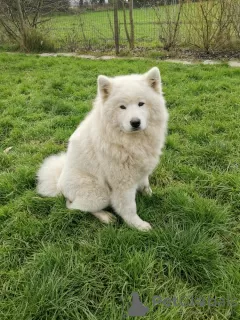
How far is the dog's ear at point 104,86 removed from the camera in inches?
80.4

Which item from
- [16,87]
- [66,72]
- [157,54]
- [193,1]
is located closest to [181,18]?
[193,1]

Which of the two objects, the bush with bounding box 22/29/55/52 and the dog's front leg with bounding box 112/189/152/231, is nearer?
the dog's front leg with bounding box 112/189/152/231

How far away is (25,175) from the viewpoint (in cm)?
288

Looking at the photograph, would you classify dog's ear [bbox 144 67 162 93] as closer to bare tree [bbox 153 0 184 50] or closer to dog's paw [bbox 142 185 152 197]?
dog's paw [bbox 142 185 152 197]

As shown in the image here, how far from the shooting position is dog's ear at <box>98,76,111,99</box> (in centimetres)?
204

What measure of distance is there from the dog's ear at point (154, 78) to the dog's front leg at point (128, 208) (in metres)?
0.85

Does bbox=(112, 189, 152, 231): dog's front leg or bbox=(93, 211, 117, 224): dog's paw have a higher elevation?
bbox=(112, 189, 152, 231): dog's front leg

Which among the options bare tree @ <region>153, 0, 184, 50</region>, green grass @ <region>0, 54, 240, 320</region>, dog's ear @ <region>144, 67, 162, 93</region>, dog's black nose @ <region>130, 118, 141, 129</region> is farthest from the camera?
bare tree @ <region>153, 0, 184, 50</region>

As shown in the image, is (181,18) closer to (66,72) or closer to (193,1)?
(193,1)

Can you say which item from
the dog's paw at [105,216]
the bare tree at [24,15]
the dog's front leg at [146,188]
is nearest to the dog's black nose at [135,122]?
the dog's front leg at [146,188]

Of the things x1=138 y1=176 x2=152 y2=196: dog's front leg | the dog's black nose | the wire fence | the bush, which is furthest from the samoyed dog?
the bush

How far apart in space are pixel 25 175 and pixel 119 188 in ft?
4.03

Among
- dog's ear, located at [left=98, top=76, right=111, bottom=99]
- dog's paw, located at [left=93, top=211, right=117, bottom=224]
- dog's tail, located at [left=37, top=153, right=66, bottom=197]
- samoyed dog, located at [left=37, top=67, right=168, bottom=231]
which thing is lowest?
dog's paw, located at [left=93, top=211, right=117, bottom=224]

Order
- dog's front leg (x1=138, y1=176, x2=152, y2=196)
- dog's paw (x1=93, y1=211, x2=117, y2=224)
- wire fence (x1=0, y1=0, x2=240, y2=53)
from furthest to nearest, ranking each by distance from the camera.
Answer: wire fence (x1=0, y1=0, x2=240, y2=53), dog's front leg (x1=138, y1=176, x2=152, y2=196), dog's paw (x1=93, y1=211, x2=117, y2=224)
